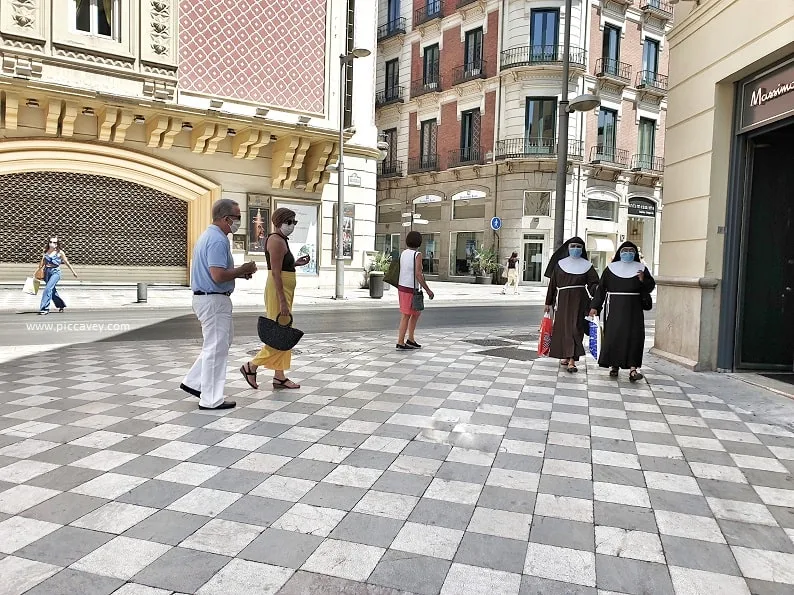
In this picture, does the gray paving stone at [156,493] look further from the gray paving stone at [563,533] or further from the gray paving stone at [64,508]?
the gray paving stone at [563,533]

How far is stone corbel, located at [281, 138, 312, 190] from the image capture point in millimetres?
20003

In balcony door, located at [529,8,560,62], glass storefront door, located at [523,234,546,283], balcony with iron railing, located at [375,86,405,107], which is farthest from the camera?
balcony with iron railing, located at [375,86,405,107]

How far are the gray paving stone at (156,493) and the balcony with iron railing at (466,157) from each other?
97.6 ft

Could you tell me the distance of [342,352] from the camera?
344 inches

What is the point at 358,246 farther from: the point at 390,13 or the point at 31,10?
the point at 390,13

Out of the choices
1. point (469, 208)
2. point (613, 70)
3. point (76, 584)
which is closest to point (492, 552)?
point (76, 584)

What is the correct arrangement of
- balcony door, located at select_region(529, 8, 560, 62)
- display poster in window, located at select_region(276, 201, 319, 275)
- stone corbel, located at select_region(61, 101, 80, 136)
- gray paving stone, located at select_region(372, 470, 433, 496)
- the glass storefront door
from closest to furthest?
gray paving stone, located at select_region(372, 470, 433, 496) → stone corbel, located at select_region(61, 101, 80, 136) → display poster in window, located at select_region(276, 201, 319, 275) → balcony door, located at select_region(529, 8, 560, 62) → the glass storefront door

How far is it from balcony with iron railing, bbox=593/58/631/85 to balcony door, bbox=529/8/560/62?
2695 millimetres

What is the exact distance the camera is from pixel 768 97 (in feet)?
22.1

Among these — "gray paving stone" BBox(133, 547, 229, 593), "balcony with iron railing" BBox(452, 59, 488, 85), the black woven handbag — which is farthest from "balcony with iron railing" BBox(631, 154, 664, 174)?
"gray paving stone" BBox(133, 547, 229, 593)

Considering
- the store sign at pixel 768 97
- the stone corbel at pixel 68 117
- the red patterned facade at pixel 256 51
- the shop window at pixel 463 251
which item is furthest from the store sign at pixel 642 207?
the stone corbel at pixel 68 117

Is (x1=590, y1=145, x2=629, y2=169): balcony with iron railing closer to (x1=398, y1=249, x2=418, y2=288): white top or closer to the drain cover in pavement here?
the drain cover in pavement

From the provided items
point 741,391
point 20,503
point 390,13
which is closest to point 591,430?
point 741,391

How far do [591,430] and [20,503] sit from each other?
4140 millimetres
